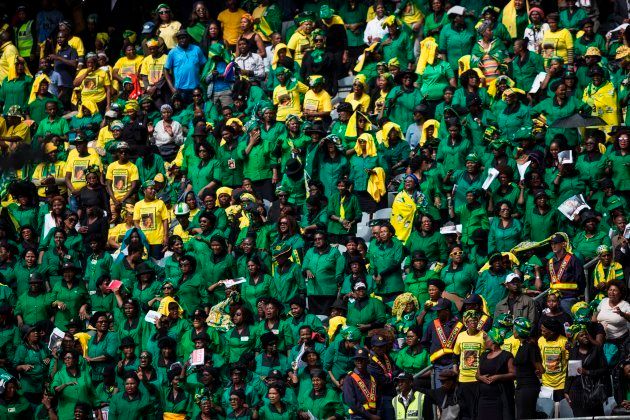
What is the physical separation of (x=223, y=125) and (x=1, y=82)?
220 inches

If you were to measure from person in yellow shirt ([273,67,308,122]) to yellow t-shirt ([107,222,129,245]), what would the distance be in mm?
2952

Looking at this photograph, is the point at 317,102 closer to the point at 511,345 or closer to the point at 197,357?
the point at 197,357

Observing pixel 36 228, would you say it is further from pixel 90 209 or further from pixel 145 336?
pixel 145 336

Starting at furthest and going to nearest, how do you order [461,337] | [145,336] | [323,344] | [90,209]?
[90,209] < [145,336] < [323,344] < [461,337]

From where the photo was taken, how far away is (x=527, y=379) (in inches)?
811

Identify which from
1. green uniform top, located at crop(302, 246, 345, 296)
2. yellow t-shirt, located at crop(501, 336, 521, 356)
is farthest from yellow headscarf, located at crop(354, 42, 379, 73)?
yellow t-shirt, located at crop(501, 336, 521, 356)

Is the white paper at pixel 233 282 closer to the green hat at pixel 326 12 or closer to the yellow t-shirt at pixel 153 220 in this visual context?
the yellow t-shirt at pixel 153 220

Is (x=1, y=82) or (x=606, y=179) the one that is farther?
(x=1, y=82)

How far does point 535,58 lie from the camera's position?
2717 cm

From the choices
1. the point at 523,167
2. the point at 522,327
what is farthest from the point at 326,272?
the point at 522,327

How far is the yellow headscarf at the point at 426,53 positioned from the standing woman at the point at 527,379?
26.7 ft

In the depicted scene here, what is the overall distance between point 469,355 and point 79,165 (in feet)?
31.0

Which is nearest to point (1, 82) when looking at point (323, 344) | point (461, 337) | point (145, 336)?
point (145, 336)

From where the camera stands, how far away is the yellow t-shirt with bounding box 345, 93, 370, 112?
89.4ft
